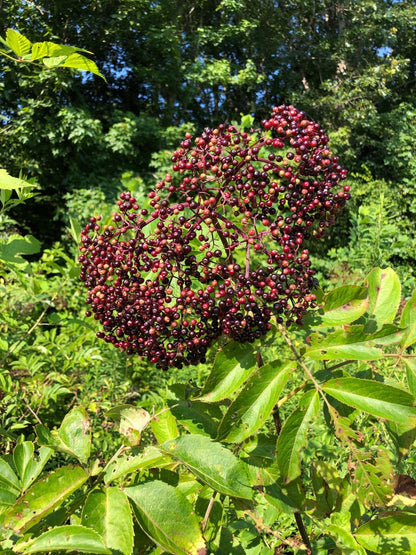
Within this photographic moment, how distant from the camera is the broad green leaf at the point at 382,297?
3.45 ft

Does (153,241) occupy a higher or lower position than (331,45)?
lower

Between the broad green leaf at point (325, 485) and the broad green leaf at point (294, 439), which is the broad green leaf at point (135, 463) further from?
the broad green leaf at point (325, 485)

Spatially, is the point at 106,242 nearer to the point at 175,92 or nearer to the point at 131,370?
the point at 131,370

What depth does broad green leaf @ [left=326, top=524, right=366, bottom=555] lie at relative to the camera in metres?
0.97

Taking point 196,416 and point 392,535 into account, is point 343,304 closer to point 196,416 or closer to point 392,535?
point 196,416

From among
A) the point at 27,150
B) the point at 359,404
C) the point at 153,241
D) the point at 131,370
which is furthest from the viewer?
the point at 27,150

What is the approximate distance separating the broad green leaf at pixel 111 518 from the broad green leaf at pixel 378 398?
458 millimetres

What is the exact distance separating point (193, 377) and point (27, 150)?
8.59 metres

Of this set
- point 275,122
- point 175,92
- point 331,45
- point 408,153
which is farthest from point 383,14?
point 275,122

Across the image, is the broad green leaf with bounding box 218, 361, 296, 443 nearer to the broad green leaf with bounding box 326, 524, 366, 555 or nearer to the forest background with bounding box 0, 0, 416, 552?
the broad green leaf with bounding box 326, 524, 366, 555

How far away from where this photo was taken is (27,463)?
90 cm

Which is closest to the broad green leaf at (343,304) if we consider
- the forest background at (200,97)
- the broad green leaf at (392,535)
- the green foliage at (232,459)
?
the green foliage at (232,459)

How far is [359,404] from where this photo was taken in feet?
2.69

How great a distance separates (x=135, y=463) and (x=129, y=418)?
4.7 inches
